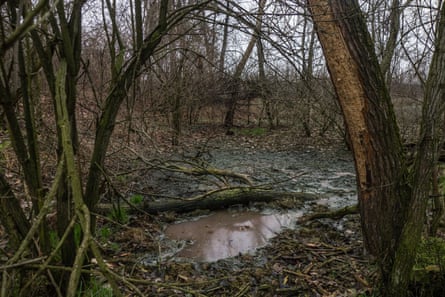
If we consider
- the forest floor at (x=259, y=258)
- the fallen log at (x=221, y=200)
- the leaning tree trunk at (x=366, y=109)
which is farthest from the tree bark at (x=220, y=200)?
the leaning tree trunk at (x=366, y=109)

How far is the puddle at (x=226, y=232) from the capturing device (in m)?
4.31

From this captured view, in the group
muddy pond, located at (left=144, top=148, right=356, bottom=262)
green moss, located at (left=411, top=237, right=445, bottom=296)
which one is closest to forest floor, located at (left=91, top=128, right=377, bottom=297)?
muddy pond, located at (left=144, top=148, right=356, bottom=262)

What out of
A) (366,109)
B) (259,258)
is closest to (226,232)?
(259,258)

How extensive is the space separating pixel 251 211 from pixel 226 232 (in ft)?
3.04

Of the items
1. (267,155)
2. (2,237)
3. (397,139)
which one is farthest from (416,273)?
(267,155)

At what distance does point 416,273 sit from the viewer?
284 cm

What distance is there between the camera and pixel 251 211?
18.9 feet

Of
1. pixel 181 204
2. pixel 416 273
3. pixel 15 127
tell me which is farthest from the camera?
pixel 181 204

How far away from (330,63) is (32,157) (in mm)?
2602

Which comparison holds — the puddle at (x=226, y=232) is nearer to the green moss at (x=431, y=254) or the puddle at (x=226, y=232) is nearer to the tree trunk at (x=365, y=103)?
the tree trunk at (x=365, y=103)

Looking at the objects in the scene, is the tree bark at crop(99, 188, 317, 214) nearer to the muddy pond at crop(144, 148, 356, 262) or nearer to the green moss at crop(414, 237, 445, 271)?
the muddy pond at crop(144, 148, 356, 262)

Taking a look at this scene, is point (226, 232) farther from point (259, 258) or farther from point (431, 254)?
point (431, 254)

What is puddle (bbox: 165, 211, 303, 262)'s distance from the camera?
14.1 ft

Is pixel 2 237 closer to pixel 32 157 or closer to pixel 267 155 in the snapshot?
pixel 32 157
